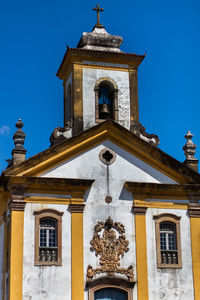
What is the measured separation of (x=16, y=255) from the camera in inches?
1035

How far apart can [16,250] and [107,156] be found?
5469 mm

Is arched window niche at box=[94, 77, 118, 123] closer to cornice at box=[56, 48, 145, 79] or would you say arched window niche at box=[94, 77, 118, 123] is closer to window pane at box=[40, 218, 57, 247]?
cornice at box=[56, 48, 145, 79]

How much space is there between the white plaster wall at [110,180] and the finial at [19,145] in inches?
47.5

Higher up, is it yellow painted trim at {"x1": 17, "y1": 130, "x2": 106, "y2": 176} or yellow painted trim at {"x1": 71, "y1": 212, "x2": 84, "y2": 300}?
yellow painted trim at {"x1": 17, "y1": 130, "x2": 106, "y2": 176}

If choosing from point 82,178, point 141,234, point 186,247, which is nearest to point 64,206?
point 82,178

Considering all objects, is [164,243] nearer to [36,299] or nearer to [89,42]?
[36,299]

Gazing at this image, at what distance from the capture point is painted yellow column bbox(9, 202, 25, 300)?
2589 cm

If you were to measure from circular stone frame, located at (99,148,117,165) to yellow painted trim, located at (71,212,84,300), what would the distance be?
8.38ft

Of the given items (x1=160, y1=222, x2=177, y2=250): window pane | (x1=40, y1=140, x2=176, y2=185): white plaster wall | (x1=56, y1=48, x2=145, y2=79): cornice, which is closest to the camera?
(x1=40, y1=140, x2=176, y2=185): white plaster wall

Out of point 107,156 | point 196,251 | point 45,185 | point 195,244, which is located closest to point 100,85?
point 107,156

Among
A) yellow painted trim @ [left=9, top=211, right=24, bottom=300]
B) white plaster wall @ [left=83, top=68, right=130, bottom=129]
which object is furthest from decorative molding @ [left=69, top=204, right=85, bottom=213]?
white plaster wall @ [left=83, top=68, right=130, bottom=129]

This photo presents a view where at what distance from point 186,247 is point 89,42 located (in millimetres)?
10138

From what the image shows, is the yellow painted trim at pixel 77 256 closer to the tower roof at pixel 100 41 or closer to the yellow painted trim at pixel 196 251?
the yellow painted trim at pixel 196 251

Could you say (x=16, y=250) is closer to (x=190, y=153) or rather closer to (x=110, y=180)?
(x=110, y=180)
